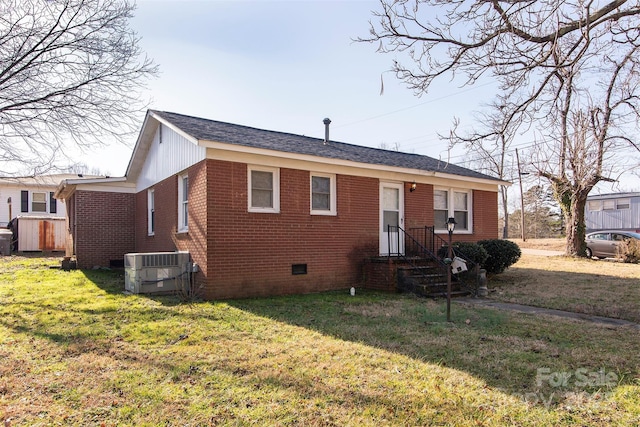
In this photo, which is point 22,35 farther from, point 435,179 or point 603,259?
point 603,259

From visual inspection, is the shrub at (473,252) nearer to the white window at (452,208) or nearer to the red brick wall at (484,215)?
the white window at (452,208)

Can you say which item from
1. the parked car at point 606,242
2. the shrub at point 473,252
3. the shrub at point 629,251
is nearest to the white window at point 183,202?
the shrub at point 473,252

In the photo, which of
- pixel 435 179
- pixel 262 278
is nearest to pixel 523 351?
pixel 262 278

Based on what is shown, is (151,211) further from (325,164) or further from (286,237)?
(325,164)

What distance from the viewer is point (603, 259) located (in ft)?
67.1

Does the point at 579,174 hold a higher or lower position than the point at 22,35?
lower

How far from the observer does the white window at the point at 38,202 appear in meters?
27.2

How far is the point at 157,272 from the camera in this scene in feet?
31.0

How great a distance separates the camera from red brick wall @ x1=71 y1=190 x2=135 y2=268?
1446 centimetres

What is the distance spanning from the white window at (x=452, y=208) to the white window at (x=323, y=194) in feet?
12.3

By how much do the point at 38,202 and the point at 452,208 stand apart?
85.5 ft

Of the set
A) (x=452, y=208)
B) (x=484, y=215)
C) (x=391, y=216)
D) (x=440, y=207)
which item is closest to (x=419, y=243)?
(x=391, y=216)

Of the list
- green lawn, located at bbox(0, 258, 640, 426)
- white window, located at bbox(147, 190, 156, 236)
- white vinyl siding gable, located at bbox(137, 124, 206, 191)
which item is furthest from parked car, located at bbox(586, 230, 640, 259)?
white window, located at bbox(147, 190, 156, 236)

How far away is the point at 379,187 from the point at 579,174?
6110 mm
